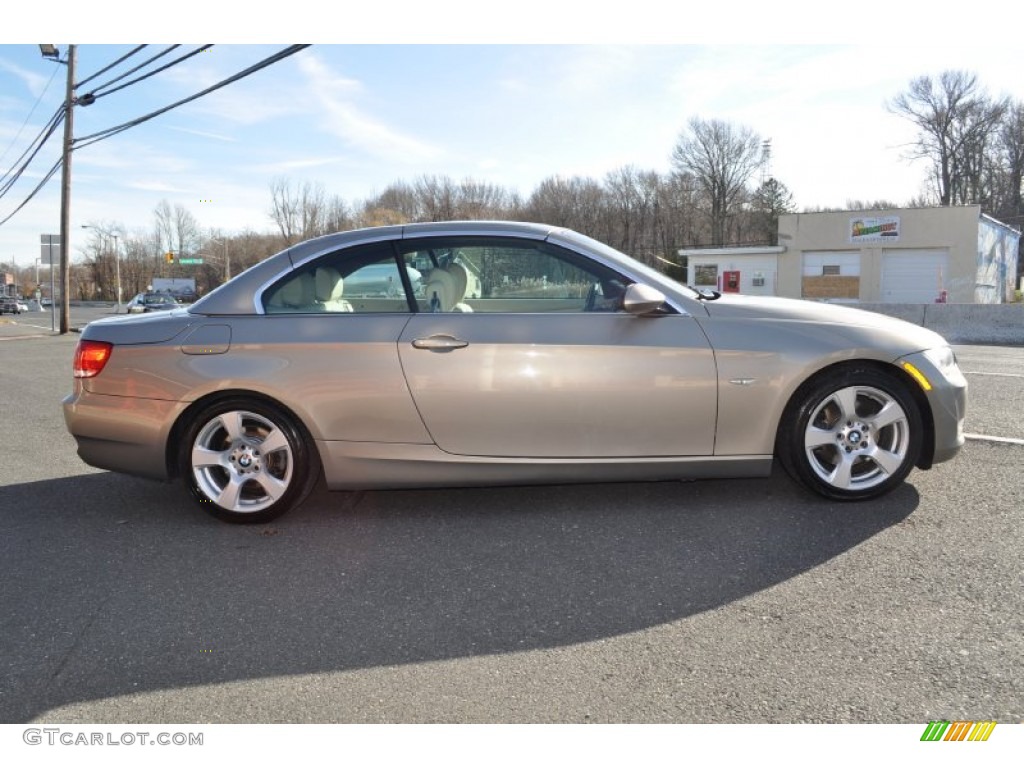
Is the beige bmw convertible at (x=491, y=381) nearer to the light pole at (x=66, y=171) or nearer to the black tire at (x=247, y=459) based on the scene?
the black tire at (x=247, y=459)

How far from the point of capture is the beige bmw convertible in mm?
3727

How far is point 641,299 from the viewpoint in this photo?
3.67 m

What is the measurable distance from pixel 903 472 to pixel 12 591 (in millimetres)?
4302

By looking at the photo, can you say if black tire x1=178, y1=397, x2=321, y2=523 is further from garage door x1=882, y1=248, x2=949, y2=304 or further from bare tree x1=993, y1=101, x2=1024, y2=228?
bare tree x1=993, y1=101, x2=1024, y2=228

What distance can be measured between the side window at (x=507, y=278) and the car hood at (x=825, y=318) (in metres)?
0.58

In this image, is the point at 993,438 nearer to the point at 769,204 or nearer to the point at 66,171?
the point at 66,171

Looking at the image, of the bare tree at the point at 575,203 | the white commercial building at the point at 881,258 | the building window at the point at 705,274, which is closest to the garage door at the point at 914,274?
the white commercial building at the point at 881,258

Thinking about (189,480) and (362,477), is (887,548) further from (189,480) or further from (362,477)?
(189,480)

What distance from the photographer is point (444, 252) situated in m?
4.01

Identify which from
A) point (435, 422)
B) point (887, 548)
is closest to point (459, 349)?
point (435, 422)

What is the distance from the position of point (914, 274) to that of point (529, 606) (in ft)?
118

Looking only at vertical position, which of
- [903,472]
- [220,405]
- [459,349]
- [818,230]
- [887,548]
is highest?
[818,230]

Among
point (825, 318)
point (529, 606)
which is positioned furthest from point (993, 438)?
point (529, 606)
